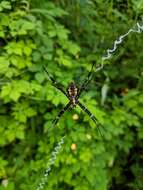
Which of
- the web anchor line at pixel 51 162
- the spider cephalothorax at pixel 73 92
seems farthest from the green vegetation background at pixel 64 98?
the spider cephalothorax at pixel 73 92

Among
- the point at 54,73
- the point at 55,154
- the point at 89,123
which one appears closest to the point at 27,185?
the point at 55,154

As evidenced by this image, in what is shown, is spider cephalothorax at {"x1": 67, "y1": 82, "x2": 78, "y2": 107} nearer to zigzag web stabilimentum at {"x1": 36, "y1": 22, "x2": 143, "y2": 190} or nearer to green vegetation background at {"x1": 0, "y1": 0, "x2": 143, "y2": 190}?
green vegetation background at {"x1": 0, "y1": 0, "x2": 143, "y2": 190}

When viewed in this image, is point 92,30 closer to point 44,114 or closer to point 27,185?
point 44,114

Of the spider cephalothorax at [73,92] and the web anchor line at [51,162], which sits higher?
the spider cephalothorax at [73,92]

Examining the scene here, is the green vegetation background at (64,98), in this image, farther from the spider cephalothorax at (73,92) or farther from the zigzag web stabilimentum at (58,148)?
the spider cephalothorax at (73,92)

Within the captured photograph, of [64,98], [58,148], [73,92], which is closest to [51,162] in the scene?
[58,148]

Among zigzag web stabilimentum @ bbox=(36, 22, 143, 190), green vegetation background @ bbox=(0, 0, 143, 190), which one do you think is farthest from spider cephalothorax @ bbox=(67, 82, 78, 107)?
zigzag web stabilimentum @ bbox=(36, 22, 143, 190)

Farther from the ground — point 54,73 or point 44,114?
point 54,73

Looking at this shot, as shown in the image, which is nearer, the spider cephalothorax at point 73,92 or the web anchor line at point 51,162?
the spider cephalothorax at point 73,92
